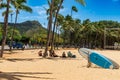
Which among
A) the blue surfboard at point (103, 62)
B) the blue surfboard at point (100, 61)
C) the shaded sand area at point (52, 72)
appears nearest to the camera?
the shaded sand area at point (52, 72)

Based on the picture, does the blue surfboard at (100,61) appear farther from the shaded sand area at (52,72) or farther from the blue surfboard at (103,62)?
the shaded sand area at (52,72)

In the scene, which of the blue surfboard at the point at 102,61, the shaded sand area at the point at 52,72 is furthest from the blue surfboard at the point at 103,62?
the shaded sand area at the point at 52,72

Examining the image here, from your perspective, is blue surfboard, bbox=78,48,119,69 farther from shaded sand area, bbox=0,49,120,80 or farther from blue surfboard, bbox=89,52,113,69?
shaded sand area, bbox=0,49,120,80

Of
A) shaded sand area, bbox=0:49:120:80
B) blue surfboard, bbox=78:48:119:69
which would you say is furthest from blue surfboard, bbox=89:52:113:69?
shaded sand area, bbox=0:49:120:80

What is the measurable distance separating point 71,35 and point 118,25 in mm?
30003

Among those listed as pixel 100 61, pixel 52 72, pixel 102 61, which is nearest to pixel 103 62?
pixel 102 61

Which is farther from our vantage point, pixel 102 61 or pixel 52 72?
pixel 102 61

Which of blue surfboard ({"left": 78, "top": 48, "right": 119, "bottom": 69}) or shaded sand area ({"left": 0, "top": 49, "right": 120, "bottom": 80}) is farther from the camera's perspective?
blue surfboard ({"left": 78, "top": 48, "right": 119, "bottom": 69})

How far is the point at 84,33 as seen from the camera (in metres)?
108

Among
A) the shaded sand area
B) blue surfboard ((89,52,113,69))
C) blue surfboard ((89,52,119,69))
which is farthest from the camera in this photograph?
blue surfboard ((89,52,113,69))

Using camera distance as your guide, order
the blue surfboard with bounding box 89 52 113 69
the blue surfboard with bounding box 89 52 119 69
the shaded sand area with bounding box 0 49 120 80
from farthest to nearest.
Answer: the blue surfboard with bounding box 89 52 113 69, the blue surfboard with bounding box 89 52 119 69, the shaded sand area with bounding box 0 49 120 80

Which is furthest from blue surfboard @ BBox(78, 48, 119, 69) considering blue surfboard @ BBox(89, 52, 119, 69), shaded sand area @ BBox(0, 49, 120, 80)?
shaded sand area @ BBox(0, 49, 120, 80)

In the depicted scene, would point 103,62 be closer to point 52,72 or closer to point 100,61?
point 100,61

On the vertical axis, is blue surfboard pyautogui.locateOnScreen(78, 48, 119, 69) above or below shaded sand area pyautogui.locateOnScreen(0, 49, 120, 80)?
above
